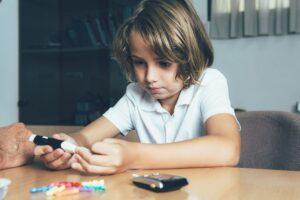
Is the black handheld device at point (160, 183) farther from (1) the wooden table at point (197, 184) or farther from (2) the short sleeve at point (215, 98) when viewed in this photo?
(2) the short sleeve at point (215, 98)

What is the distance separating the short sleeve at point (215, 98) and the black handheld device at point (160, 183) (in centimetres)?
46

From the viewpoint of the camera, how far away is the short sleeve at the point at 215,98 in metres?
1.04

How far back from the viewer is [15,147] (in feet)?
2.76

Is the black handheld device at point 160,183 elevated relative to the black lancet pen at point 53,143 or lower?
lower

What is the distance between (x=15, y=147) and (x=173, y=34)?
482mm

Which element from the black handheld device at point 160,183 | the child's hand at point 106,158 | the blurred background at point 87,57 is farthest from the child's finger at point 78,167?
the blurred background at point 87,57

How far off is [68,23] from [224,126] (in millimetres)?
1832

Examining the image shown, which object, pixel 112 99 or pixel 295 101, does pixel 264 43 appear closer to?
pixel 295 101

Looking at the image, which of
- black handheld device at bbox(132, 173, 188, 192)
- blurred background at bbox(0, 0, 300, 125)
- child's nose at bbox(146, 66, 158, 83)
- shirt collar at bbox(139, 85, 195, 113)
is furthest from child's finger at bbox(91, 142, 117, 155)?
blurred background at bbox(0, 0, 300, 125)

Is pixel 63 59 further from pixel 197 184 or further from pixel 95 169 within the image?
pixel 197 184

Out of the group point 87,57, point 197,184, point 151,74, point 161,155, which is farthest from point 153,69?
point 87,57

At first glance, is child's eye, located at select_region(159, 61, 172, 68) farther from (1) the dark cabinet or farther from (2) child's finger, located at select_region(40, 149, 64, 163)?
(1) the dark cabinet

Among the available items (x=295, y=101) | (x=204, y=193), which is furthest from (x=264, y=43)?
(x=204, y=193)

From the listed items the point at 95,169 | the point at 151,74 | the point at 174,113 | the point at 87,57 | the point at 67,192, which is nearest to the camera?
the point at 67,192
